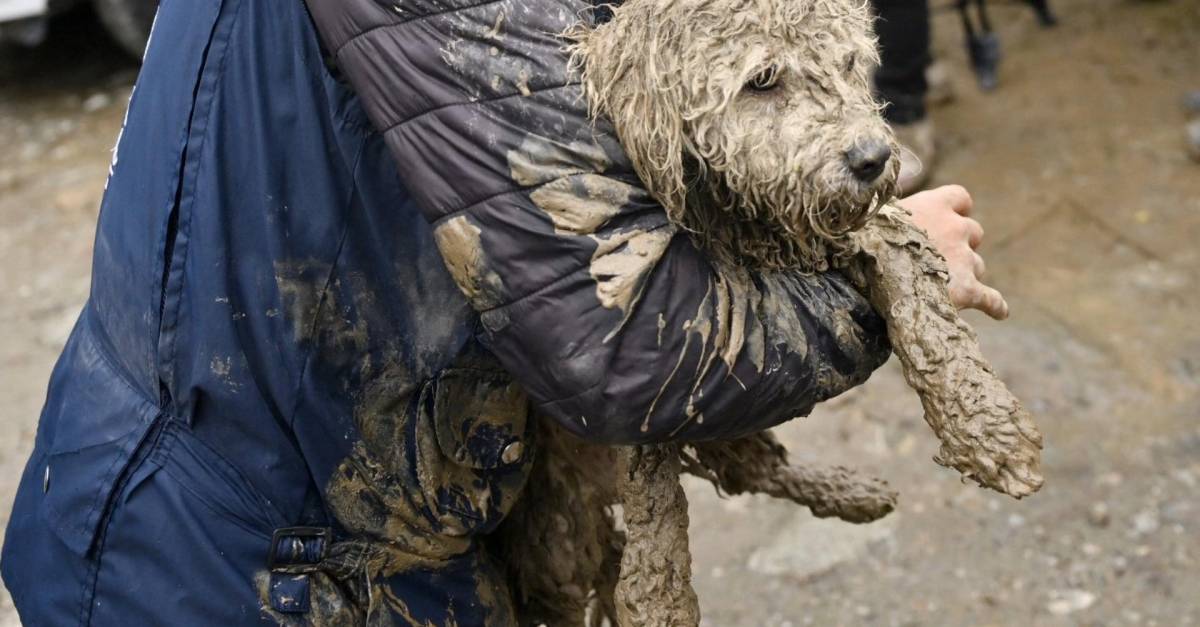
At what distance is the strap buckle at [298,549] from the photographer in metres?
1.65

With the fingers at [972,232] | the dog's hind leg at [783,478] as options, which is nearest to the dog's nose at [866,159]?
the fingers at [972,232]

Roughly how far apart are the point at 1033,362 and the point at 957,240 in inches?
95.6

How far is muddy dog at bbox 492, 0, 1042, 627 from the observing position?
1.29 m

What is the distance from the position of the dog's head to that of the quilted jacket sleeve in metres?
0.04

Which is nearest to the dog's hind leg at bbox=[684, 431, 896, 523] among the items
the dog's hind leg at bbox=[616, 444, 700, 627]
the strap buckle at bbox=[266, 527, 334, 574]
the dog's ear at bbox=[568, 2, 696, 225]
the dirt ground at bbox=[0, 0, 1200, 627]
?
the dog's hind leg at bbox=[616, 444, 700, 627]

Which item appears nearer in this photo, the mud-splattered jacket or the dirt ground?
the mud-splattered jacket

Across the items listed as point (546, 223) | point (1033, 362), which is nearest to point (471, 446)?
point (546, 223)

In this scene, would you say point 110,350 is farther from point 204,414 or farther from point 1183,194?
point 1183,194

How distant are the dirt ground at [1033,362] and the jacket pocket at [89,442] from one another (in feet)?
6.02

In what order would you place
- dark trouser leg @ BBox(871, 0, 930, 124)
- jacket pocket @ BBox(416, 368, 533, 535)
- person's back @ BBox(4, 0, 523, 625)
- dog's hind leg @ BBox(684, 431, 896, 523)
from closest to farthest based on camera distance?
person's back @ BBox(4, 0, 523, 625) → jacket pocket @ BBox(416, 368, 533, 535) → dog's hind leg @ BBox(684, 431, 896, 523) → dark trouser leg @ BBox(871, 0, 930, 124)

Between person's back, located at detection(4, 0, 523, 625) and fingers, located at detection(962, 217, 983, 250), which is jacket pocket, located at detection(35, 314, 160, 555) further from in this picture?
fingers, located at detection(962, 217, 983, 250)

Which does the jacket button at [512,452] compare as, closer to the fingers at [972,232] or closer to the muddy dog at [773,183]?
the muddy dog at [773,183]

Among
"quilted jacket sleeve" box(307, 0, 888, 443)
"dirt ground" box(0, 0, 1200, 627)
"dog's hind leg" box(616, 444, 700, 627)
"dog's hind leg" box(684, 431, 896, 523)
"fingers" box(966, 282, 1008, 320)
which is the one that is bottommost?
"dirt ground" box(0, 0, 1200, 627)

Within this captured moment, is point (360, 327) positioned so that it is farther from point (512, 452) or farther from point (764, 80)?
point (764, 80)
